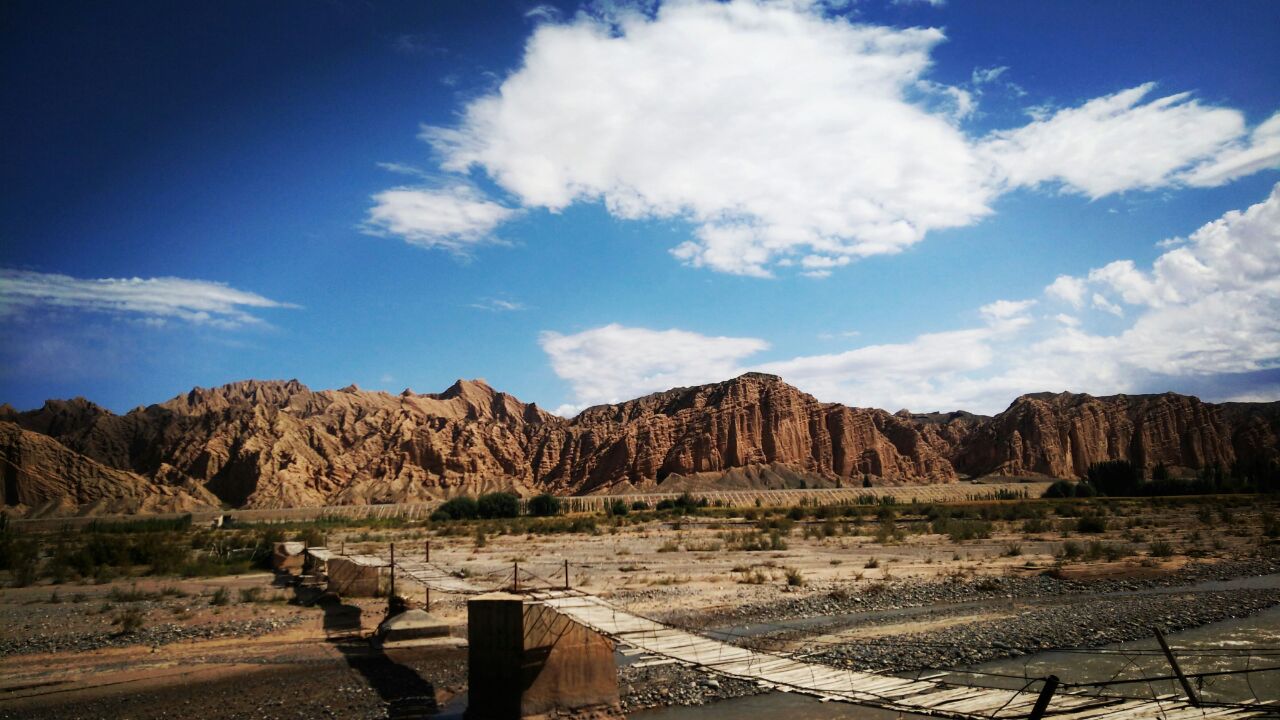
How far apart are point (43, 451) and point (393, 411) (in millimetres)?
67732

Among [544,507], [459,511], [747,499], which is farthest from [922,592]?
[747,499]

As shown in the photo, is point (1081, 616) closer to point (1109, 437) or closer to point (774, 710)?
point (774, 710)

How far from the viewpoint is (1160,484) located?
280ft

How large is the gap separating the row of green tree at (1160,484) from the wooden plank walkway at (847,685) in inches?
3394

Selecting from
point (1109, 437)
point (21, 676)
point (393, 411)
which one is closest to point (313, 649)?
point (21, 676)

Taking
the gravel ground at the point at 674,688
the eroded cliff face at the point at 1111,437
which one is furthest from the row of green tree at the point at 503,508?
the eroded cliff face at the point at 1111,437

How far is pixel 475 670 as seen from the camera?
11359mm

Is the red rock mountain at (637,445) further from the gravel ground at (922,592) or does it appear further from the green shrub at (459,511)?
the gravel ground at (922,592)

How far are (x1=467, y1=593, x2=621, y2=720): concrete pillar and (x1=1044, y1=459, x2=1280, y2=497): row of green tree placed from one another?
8821 cm

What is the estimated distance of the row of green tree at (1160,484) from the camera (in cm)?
8212

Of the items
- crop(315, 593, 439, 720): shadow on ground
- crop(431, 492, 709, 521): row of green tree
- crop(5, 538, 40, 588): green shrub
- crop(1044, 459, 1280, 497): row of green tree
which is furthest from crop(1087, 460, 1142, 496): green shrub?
crop(5, 538, 40, 588): green shrub

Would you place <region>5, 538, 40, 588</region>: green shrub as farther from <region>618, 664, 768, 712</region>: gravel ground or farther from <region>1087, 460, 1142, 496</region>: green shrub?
<region>1087, 460, 1142, 496</region>: green shrub

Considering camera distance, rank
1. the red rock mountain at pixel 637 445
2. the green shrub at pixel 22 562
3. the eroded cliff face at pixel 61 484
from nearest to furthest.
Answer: the green shrub at pixel 22 562 < the eroded cliff face at pixel 61 484 < the red rock mountain at pixel 637 445

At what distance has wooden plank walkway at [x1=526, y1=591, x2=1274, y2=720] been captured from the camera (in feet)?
28.5
